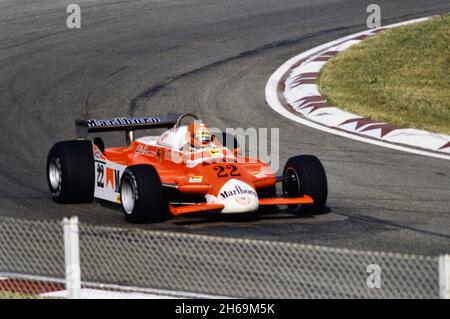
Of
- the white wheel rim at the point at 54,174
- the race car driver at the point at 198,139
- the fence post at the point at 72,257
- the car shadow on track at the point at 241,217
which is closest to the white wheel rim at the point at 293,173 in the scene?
the car shadow on track at the point at 241,217

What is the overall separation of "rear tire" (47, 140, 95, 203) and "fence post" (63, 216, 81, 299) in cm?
475

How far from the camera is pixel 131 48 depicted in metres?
24.1

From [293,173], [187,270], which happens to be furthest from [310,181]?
[187,270]

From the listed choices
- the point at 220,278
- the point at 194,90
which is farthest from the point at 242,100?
the point at 220,278

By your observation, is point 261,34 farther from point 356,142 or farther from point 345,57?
point 356,142

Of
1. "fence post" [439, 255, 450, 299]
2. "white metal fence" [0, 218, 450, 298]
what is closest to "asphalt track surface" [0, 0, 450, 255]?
"white metal fence" [0, 218, 450, 298]

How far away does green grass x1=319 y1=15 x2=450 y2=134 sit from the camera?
18734 mm

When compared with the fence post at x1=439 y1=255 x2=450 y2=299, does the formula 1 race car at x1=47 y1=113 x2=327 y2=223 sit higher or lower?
higher

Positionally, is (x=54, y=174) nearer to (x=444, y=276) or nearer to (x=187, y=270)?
(x=187, y=270)

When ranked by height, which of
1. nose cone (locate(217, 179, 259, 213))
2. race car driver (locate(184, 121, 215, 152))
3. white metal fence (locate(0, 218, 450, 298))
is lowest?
white metal fence (locate(0, 218, 450, 298))

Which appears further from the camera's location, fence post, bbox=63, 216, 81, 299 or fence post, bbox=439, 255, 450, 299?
fence post, bbox=63, 216, 81, 299

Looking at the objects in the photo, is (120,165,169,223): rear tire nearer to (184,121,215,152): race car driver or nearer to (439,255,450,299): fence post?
(184,121,215,152): race car driver

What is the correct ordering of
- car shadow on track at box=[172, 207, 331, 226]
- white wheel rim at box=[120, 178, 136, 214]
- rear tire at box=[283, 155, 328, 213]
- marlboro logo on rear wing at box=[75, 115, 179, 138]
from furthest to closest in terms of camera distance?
marlboro logo on rear wing at box=[75, 115, 179, 138] < rear tire at box=[283, 155, 328, 213] < car shadow on track at box=[172, 207, 331, 226] < white wheel rim at box=[120, 178, 136, 214]

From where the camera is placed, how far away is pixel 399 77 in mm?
21188
